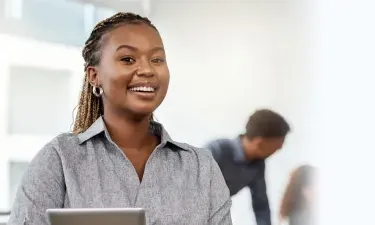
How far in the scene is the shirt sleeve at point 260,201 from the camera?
5.89ft

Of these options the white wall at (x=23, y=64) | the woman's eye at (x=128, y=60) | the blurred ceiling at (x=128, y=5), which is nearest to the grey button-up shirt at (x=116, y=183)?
the woman's eye at (x=128, y=60)

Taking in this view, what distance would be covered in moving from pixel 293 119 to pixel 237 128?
0.18 metres

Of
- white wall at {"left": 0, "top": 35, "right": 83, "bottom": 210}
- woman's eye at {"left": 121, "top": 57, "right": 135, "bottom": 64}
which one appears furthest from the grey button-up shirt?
white wall at {"left": 0, "top": 35, "right": 83, "bottom": 210}

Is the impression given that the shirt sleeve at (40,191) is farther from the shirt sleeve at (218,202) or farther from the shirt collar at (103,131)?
the shirt sleeve at (218,202)

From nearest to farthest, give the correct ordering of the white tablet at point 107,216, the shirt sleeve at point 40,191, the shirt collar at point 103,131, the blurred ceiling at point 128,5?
the white tablet at point 107,216, the shirt sleeve at point 40,191, the shirt collar at point 103,131, the blurred ceiling at point 128,5

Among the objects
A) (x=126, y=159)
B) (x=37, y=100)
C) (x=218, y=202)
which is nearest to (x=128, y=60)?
(x=126, y=159)

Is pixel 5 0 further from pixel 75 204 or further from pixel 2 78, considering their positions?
pixel 75 204

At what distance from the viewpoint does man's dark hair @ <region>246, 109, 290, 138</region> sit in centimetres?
183

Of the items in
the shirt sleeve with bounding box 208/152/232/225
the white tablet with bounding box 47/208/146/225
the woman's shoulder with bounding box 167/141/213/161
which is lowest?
the shirt sleeve with bounding box 208/152/232/225

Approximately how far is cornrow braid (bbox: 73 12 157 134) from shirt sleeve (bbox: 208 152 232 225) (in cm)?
26

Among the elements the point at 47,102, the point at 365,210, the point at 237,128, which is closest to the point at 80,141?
the point at 47,102

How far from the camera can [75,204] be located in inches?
35.9

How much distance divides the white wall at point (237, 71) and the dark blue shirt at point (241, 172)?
23 millimetres

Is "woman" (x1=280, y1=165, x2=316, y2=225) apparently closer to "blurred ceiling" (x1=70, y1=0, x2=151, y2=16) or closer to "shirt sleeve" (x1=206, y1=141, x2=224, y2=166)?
"shirt sleeve" (x1=206, y1=141, x2=224, y2=166)
